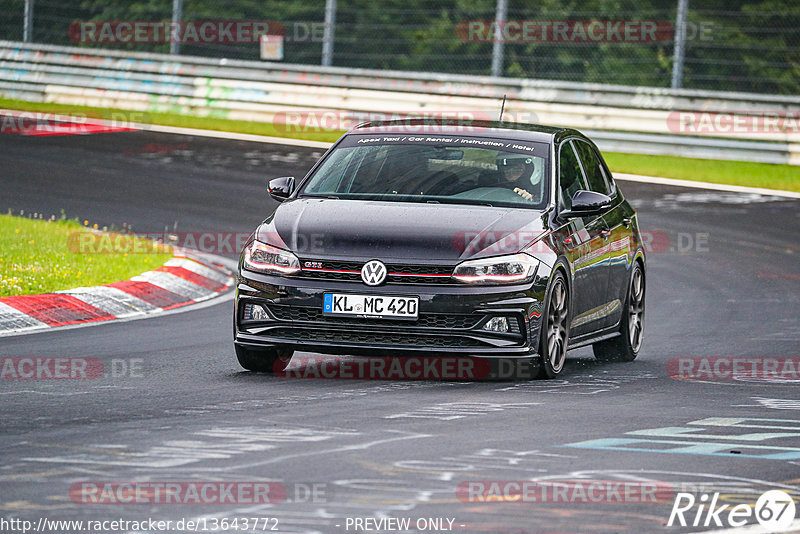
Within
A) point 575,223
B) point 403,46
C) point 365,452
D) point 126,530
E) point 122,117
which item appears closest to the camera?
point 126,530

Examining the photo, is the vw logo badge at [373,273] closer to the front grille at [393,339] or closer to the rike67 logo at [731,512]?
the front grille at [393,339]

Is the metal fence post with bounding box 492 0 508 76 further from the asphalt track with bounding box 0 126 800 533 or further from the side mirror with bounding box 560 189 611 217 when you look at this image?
the side mirror with bounding box 560 189 611 217

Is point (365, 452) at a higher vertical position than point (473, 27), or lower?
lower

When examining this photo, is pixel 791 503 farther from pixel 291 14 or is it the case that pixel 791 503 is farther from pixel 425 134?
pixel 291 14

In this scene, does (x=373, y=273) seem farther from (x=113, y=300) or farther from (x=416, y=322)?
(x=113, y=300)

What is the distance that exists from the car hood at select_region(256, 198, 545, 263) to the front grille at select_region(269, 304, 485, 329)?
0.32 m

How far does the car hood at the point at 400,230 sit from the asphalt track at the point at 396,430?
777mm

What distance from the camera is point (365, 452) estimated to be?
676 centimetres

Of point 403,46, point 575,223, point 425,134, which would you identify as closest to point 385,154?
point 425,134

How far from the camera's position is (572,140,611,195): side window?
11312 millimetres

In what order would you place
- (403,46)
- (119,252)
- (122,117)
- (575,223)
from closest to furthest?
(575,223), (119,252), (122,117), (403,46)

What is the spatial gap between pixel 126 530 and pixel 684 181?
59.3ft

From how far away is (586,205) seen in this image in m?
10.1

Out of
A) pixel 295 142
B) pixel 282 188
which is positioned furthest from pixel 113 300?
pixel 295 142
